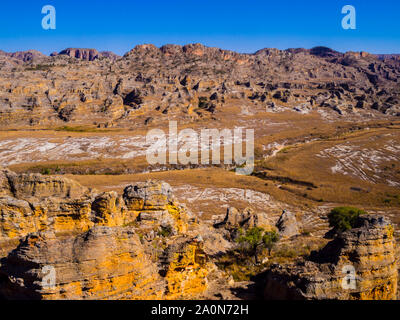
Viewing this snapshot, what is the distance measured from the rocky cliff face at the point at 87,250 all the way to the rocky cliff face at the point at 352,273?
369cm

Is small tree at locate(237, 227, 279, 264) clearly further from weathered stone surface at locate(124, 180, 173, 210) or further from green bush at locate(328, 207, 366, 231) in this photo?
green bush at locate(328, 207, 366, 231)

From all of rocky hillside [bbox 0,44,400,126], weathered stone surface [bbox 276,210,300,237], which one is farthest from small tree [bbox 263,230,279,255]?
rocky hillside [bbox 0,44,400,126]

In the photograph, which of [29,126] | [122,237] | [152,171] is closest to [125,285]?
[122,237]

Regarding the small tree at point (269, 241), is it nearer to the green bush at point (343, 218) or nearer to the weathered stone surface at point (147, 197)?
the weathered stone surface at point (147, 197)

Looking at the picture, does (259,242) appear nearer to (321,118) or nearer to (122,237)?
(122,237)

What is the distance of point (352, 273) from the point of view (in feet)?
34.9

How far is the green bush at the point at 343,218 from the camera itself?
24.8 metres

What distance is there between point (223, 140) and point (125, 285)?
2442 inches

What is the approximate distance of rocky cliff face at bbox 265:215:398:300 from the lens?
10336 mm

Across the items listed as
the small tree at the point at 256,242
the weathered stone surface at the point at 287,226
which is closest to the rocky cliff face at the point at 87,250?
the small tree at the point at 256,242

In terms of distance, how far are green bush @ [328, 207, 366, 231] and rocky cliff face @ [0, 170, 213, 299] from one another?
14.7m

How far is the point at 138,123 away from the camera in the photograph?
86312 mm

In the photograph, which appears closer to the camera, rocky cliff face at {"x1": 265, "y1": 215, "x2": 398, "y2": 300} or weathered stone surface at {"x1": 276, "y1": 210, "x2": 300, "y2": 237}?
rocky cliff face at {"x1": 265, "y1": 215, "x2": 398, "y2": 300}

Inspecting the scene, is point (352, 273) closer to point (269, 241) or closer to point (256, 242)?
point (256, 242)
